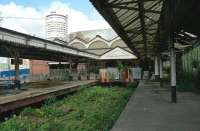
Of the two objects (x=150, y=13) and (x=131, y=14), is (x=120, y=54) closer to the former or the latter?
(x=150, y=13)

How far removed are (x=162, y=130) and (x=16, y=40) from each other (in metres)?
18.8

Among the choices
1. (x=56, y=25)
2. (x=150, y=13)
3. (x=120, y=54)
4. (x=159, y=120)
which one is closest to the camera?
(x=159, y=120)

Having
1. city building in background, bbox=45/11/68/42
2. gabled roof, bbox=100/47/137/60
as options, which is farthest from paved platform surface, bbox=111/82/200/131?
city building in background, bbox=45/11/68/42

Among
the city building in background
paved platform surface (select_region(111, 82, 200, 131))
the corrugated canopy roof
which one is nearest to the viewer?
Answer: paved platform surface (select_region(111, 82, 200, 131))

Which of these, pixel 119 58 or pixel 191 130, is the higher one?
pixel 119 58

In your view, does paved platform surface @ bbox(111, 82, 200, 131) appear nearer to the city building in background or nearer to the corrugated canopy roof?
the corrugated canopy roof

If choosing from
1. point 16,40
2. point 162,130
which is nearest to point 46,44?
point 16,40

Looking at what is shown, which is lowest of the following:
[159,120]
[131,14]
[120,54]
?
[159,120]

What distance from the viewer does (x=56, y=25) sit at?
9331 centimetres

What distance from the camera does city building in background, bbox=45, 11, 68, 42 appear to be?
91.2 m

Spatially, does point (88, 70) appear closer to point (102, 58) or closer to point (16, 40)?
point (102, 58)

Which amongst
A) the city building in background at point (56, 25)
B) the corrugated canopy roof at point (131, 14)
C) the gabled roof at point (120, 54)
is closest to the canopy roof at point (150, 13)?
the corrugated canopy roof at point (131, 14)

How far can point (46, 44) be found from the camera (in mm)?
32094

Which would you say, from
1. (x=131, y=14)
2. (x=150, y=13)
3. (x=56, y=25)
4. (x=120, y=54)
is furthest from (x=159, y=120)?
(x=56, y=25)
